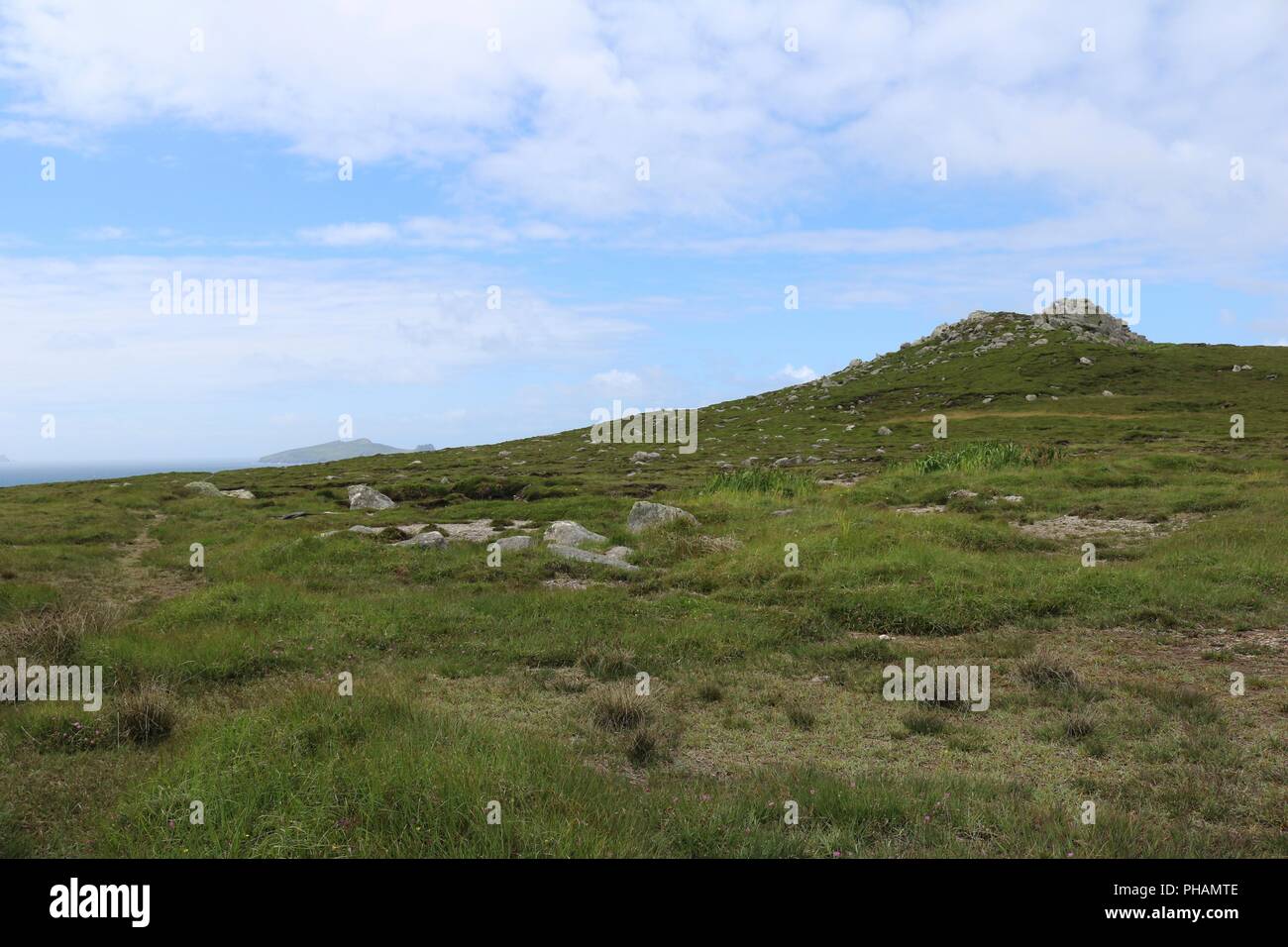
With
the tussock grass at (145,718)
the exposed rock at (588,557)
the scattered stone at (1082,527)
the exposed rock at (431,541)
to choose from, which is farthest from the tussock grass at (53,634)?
the scattered stone at (1082,527)

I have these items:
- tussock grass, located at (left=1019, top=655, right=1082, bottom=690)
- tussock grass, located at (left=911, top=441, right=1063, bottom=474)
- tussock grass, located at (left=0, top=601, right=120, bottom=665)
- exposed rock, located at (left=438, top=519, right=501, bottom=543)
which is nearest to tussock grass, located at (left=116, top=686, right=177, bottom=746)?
tussock grass, located at (left=0, top=601, right=120, bottom=665)

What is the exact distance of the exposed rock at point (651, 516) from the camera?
23422 mm

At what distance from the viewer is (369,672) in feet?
37.8

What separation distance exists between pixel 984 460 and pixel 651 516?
16975 millimetres

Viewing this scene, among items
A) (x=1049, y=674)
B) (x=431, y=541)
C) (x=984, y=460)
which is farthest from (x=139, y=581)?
(x=984, y=460)

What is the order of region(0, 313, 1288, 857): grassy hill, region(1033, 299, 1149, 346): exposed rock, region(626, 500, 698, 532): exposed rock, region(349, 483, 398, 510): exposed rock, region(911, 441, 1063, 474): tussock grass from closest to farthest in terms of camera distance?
region(0, 313, 1288, 857): grassy hill < region(626, 500, 698, 532): exposed rock < region(911, 441, 1063, 474): tussock grass < region(349, 483, 398, 510): exposed rock < region(1033, 299, 1149, 346): exposed rock

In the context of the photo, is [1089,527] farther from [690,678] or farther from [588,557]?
[690,678]

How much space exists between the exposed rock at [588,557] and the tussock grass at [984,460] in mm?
18794

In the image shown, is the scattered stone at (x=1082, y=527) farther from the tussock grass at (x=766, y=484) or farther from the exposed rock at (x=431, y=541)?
the exposed rock at (x=431, y=541)

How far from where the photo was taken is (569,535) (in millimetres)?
22281

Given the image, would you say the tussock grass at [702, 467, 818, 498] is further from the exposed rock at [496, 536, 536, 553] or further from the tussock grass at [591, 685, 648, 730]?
the tussock grass at [591, 685, 648, 730]

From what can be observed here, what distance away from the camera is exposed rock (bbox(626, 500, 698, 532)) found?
2342 centimetres

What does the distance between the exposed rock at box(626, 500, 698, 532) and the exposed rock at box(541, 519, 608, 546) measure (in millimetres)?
1499
